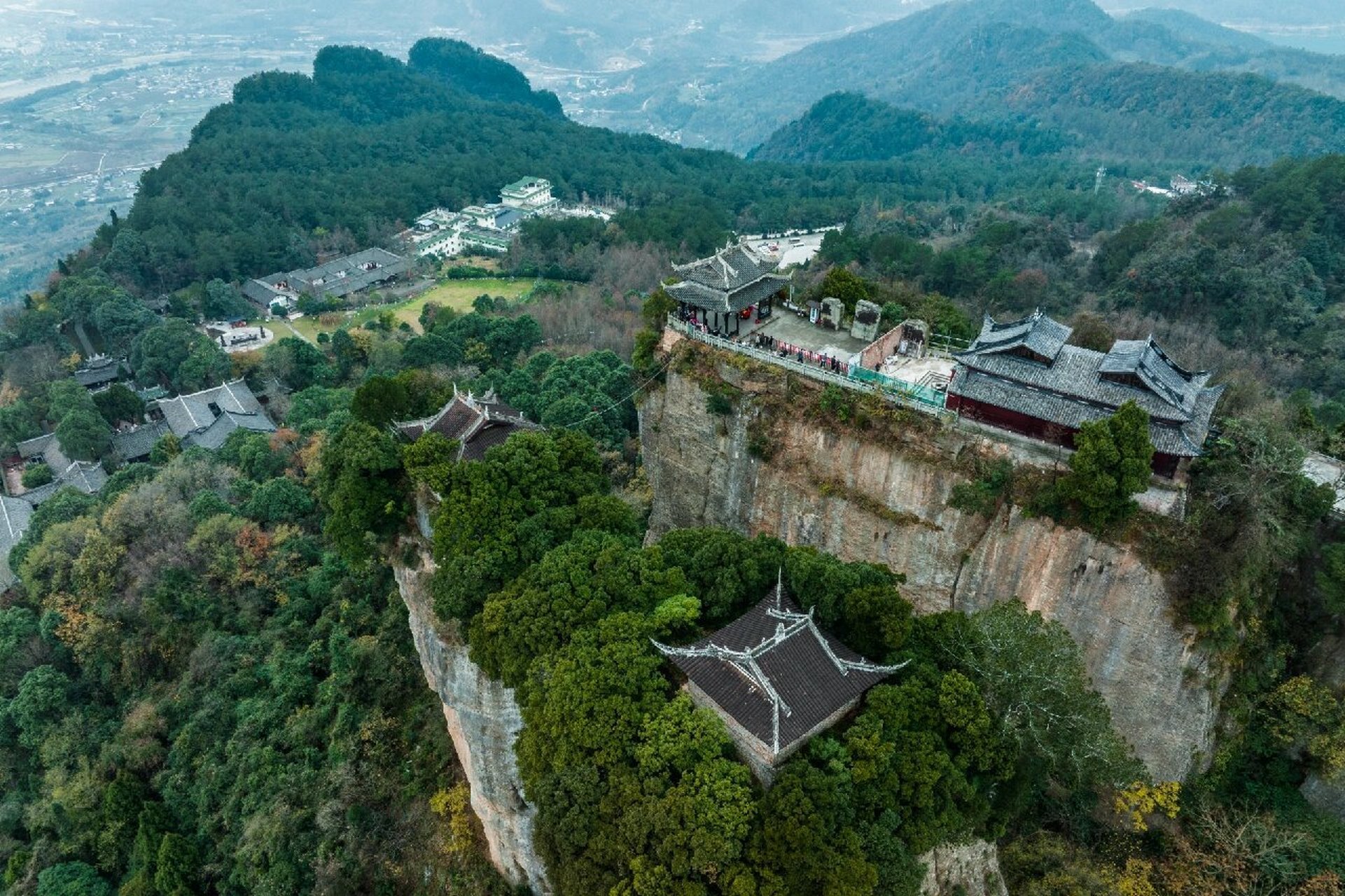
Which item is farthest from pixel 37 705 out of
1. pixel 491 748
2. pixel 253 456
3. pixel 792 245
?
pixel 792 245

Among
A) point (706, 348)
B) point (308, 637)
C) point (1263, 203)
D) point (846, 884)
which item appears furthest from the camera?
point (1263, 203)

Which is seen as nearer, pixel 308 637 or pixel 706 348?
pixel 706 348

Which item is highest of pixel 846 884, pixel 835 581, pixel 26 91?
pixel 835 581

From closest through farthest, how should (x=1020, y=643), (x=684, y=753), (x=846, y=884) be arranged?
(x=846, y=884) < (x=684, y=753) < (x=1020, y=643)

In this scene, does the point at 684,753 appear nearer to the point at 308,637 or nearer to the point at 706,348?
the point at 706,348

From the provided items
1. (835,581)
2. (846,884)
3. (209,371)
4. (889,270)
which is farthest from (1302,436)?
(209,371)

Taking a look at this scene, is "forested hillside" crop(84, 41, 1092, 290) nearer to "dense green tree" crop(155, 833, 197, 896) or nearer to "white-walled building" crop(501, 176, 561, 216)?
"white-walled building" crop(501, 176, 561, 216)

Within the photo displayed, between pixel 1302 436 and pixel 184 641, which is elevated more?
pixel 1302 436

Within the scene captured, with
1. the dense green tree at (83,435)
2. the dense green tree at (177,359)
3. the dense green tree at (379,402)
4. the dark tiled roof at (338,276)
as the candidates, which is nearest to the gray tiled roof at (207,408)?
the dense green tree at (177,359)
